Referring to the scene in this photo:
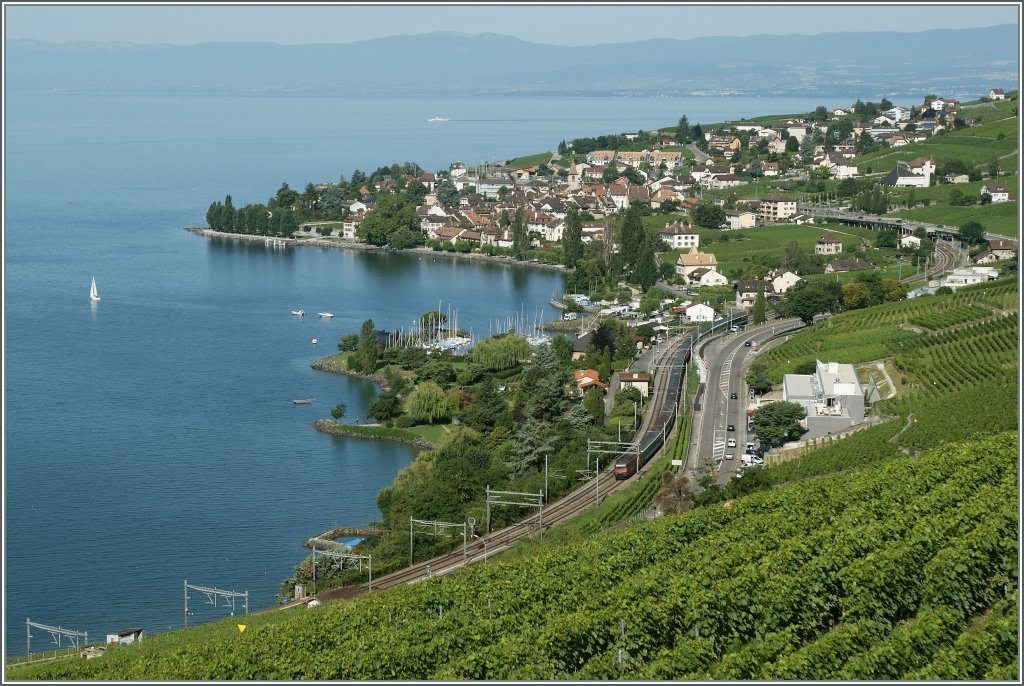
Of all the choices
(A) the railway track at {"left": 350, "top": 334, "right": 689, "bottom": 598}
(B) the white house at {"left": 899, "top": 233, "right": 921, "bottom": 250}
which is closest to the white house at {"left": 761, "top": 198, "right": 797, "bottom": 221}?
(B) the white house at {"left": 899, "top": 233, "right": 921, "bottom": 250}

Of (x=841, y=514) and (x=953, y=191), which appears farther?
Result: (x=953, y=191)

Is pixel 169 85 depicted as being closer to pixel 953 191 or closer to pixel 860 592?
pixel 953 191

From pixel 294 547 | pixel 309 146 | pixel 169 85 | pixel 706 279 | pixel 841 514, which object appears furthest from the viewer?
pixel 169 85

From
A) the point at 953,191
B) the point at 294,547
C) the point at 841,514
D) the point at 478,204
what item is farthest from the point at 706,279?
the point at 841,514

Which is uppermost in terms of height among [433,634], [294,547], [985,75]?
[985,75]

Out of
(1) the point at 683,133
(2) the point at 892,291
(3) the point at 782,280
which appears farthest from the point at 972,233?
Result: (1) the point at 683,133

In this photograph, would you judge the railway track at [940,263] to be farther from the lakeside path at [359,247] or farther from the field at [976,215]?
the lakeside path at [359,247]

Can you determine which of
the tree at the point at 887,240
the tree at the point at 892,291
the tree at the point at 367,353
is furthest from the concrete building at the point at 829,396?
the tree at the point at 887,240

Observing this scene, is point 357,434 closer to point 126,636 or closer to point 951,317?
point 126,636
